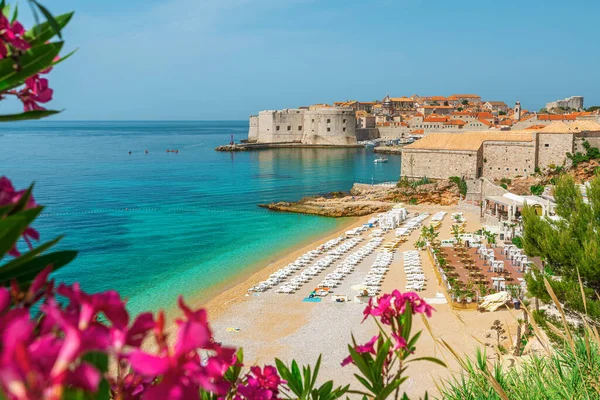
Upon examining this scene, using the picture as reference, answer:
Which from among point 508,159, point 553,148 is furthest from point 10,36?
point 508,159

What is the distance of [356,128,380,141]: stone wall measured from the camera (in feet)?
218

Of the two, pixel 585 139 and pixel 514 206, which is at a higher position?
pixel 585 139

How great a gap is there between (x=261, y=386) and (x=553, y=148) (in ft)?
85.9

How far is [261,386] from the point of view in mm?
1420

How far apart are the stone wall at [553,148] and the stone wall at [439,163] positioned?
9.70 ft

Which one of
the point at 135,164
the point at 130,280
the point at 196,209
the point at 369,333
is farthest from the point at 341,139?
the point at 369,333

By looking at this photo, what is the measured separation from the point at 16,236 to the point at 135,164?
5015cm

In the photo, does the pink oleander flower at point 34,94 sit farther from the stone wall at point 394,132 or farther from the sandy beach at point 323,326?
the stone wall at point 394,132

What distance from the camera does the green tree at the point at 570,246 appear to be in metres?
5.96

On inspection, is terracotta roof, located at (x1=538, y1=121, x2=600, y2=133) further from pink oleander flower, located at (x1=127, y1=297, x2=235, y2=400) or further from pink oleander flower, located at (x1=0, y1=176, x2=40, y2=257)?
pink oleander flower, located at (x1=127, y1=297, x2=235, y2=400)

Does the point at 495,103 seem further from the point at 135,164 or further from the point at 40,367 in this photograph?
the point at 40,367

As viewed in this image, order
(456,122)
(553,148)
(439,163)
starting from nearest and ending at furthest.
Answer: (553,148) → (439,163) → (456,122)

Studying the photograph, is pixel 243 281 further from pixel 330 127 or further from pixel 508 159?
pixel 330 127

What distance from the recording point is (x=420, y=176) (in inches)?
1152
